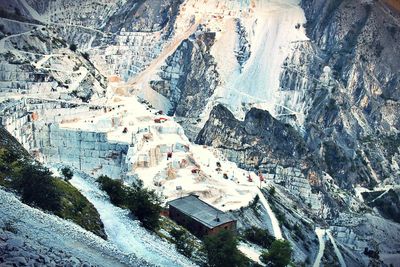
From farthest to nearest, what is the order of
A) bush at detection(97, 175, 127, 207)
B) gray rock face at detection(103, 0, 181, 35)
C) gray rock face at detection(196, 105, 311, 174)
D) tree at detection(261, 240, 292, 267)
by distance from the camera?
gray rock face at detection(103, 0, 181, 35)
gray rock face at detection(196, 105, 311, 174)
tree at detection(261, 240, 292, 267)
bush at detection(97, 175, 127, 207)

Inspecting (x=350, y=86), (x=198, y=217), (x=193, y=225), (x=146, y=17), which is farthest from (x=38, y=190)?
(x=146, y=17)

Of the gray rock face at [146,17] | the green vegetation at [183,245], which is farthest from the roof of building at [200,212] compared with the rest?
the gray rock face at [146,17]

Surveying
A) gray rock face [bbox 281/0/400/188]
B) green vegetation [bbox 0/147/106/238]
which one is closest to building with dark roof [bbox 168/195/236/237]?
green vegetation [bbox 0/147/106/238]

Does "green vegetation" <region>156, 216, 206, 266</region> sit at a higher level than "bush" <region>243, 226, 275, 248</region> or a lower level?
higher

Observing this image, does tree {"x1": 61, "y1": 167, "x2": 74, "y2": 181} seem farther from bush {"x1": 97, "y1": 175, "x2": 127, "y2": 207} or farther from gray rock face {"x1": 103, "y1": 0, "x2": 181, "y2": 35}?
gray rock face {"x1": 103, "y1": 0, "x2": 181, "y2": 35}

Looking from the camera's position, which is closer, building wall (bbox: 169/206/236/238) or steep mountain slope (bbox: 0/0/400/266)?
building wall (bbox: 169/206/236/238)

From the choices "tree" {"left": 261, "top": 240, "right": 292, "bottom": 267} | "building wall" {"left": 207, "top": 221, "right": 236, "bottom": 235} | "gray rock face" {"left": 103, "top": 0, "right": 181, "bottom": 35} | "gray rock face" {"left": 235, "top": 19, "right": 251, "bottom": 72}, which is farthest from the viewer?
"gray rock face" {"left": 103, "top": 0, "right": 181, "bottom": 35}

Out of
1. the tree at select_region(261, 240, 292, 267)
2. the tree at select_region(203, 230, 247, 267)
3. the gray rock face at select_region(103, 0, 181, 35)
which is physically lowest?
the tree at select_region(261, 240, 292, 267)
